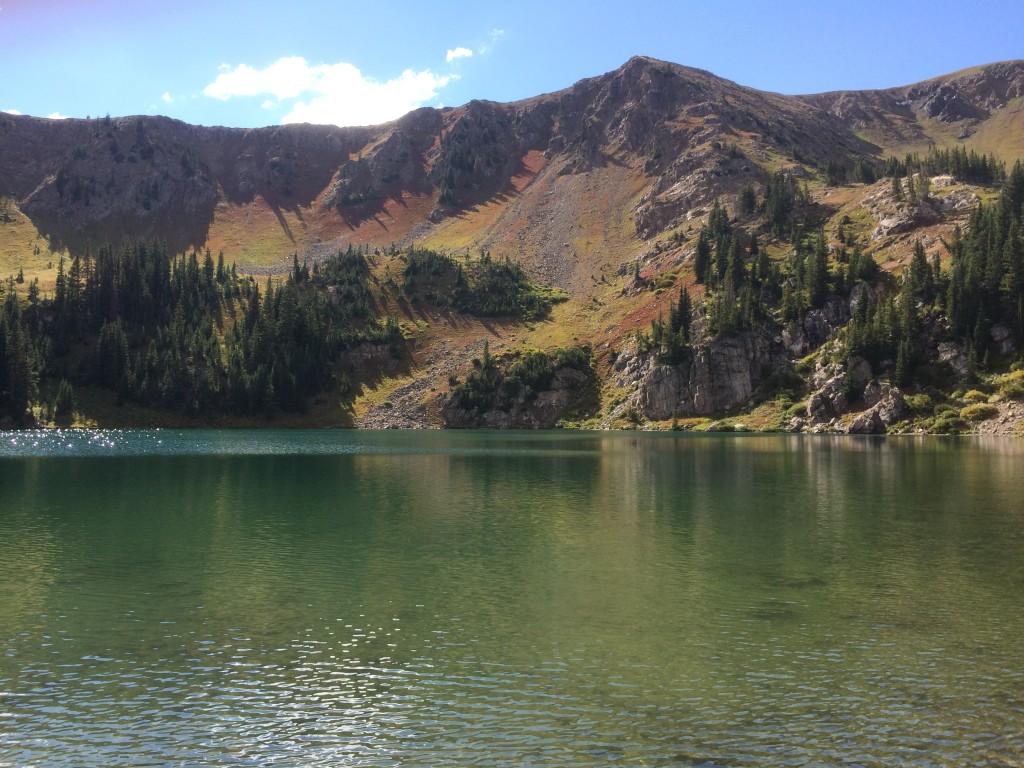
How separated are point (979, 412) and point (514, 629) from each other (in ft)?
452

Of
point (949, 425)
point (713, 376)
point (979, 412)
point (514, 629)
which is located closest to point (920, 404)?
point (949, 425)

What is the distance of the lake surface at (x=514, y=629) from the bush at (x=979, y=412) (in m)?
86.5

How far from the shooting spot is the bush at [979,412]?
13488 cm

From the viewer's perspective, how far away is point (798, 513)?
175 feet

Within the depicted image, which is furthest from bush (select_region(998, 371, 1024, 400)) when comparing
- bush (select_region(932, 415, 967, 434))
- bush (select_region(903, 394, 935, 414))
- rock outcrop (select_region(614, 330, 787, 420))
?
rock outcrop (select_region(614, 330, 787, 420))

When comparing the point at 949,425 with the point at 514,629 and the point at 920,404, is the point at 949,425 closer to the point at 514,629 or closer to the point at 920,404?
the point at 920,404

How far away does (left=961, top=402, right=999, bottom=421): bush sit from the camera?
13488cm

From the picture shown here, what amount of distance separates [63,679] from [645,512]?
39.8 m

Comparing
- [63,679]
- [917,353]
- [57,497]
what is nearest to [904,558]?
[63,679]

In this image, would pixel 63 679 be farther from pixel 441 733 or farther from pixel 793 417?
pixel 793 417

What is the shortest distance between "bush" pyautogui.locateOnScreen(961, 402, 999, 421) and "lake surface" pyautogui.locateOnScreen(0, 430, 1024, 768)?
86.5m

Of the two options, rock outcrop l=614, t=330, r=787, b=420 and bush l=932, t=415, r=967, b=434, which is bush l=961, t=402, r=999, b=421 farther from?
rock outcrop l=614, t=330, r=787, b=420

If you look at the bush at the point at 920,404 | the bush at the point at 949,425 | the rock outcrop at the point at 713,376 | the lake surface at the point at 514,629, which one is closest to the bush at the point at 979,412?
the bush at the point at 949,425

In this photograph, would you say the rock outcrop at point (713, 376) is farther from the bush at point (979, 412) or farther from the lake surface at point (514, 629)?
the lake surface at point (514, 629)
